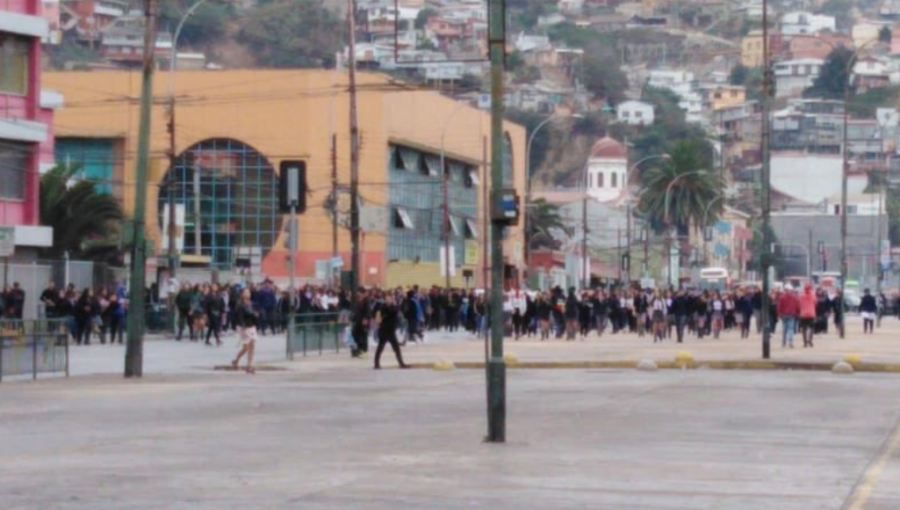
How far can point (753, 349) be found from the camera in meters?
56.2

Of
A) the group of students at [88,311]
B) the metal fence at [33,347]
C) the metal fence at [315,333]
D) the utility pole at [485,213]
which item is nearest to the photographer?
the utility pole at [485,213]

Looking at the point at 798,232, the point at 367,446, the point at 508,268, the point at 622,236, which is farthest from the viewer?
the point at 798,232

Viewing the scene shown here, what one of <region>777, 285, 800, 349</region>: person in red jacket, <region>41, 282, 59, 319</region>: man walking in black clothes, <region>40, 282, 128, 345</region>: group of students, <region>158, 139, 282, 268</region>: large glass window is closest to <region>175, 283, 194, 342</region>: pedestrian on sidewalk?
<region>40, 282, 128, 345</region>: group of students

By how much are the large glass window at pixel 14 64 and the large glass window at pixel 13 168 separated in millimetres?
1731

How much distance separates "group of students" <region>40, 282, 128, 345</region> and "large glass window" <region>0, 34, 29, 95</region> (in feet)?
22.2

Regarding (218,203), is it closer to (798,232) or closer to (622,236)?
(622,236)

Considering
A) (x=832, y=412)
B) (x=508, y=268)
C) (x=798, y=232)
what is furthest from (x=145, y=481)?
(x=798, y=232)

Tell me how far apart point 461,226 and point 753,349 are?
209 ft

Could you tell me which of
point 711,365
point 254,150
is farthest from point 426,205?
point 711,365

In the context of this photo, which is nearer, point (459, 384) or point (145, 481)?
point (145, 481)

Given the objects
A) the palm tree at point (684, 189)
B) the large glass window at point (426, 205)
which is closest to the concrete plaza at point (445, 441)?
the large glass window at point (426, 205)

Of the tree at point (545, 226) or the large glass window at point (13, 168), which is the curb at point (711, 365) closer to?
the large glass window at point (13, 168)

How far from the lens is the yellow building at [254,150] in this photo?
100375mm

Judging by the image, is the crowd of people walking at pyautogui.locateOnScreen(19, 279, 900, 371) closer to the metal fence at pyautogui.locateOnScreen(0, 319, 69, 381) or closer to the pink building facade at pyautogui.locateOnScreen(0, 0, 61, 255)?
the pink building facade at pyautogui.locateOnScreen(0, 0, 61, 255)
